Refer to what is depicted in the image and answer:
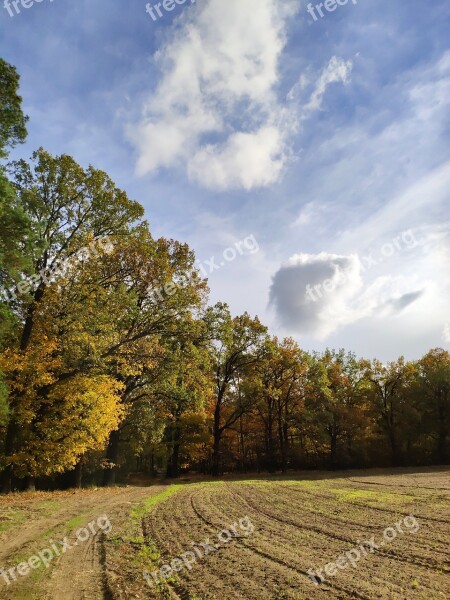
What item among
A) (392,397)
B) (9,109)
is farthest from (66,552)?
(392,397)

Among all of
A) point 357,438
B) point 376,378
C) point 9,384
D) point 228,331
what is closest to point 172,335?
point 228,331

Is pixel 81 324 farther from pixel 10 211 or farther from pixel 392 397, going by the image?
pixel 392 397

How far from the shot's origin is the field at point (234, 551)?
6758 mm

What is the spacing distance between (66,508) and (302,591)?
11.9 m

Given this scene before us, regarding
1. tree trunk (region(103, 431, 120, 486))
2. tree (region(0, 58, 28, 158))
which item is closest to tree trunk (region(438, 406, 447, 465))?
tree trunk (region(103, 431, 120, 486))

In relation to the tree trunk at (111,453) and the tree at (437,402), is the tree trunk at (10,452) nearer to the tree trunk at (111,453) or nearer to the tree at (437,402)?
the tree trunk at (111,453)

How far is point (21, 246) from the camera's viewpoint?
16.9m

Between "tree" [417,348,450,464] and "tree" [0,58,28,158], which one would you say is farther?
"tree" [417,348,450,464]

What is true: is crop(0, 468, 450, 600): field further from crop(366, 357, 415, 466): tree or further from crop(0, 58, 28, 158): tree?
crop(366, 357, 415, 466): tree

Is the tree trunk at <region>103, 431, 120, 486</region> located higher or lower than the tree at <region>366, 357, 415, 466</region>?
lower

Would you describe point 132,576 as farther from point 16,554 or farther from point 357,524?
point 357,524

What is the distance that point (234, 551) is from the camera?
886 centimetres

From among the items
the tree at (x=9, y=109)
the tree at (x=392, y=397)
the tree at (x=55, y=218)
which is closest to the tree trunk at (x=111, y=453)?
the tree at (x=55, y=218)

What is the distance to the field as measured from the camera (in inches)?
266
